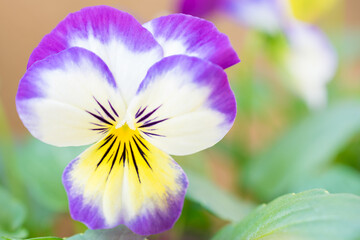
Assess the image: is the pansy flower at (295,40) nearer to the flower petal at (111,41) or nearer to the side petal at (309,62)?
the side petal at (309,62)

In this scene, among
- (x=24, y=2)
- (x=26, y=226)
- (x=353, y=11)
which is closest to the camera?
(x=26, y=226)

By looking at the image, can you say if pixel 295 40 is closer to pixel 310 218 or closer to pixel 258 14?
pixel 258 14

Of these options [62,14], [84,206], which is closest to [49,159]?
[84,206]

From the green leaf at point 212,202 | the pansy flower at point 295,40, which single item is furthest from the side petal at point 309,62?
the green leaf at point 212,202

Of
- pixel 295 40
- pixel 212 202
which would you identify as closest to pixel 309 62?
pixel 295 40

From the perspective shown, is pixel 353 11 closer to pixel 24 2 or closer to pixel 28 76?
pixel 24 2

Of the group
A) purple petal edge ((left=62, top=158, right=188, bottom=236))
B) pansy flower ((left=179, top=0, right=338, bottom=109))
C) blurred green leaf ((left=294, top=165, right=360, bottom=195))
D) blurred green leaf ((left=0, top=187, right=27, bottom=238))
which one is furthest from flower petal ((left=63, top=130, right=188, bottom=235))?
pansy flower ((left=179, top=0, right=338, bottom=109))
